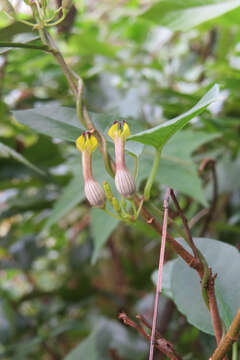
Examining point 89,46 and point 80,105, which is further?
point 89,46

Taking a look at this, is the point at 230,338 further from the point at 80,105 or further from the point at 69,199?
the point at 69,199

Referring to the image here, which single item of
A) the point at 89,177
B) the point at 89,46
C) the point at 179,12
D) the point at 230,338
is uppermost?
the point at 89,46

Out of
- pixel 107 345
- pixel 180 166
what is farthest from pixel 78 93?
pixel 107 345

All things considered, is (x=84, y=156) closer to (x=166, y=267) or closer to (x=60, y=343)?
(x=166, y=267)

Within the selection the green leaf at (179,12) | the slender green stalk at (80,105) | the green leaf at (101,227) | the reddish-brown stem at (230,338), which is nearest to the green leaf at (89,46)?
the green leaf at (179,12)

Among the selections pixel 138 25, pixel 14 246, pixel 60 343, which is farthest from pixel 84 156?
pixel 138 25

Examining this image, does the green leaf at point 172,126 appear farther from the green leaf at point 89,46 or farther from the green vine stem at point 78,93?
the green leaf at point 89,46
